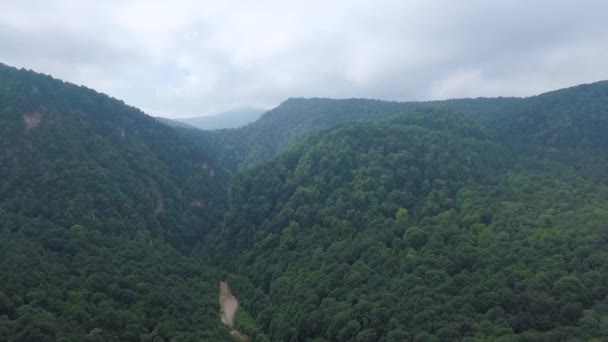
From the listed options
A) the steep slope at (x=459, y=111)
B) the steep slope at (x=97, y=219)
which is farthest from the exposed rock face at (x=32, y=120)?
the steep slope at (x=459, y=111)

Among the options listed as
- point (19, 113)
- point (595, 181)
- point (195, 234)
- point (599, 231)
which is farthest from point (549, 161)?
point (19, 113)

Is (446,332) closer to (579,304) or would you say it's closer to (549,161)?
(579,304)

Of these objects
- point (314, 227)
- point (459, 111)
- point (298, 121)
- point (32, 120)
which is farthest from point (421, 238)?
point (298, 121)

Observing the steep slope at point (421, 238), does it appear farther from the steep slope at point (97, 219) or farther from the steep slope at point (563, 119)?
the steep slope at point (97, 219)

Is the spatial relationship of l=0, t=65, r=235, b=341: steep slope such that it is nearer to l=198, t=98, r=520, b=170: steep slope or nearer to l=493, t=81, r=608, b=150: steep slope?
l=198, t=98, r=520, b=170: steep slope

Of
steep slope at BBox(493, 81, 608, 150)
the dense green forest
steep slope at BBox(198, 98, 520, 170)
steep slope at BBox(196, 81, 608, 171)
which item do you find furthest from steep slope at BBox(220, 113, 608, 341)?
steep slope at BBox(198, 98, 520, 170)

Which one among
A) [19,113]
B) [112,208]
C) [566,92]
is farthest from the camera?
[566,92]

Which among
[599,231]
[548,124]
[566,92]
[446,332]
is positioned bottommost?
[446,332]

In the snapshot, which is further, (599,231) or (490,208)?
(490,208)
